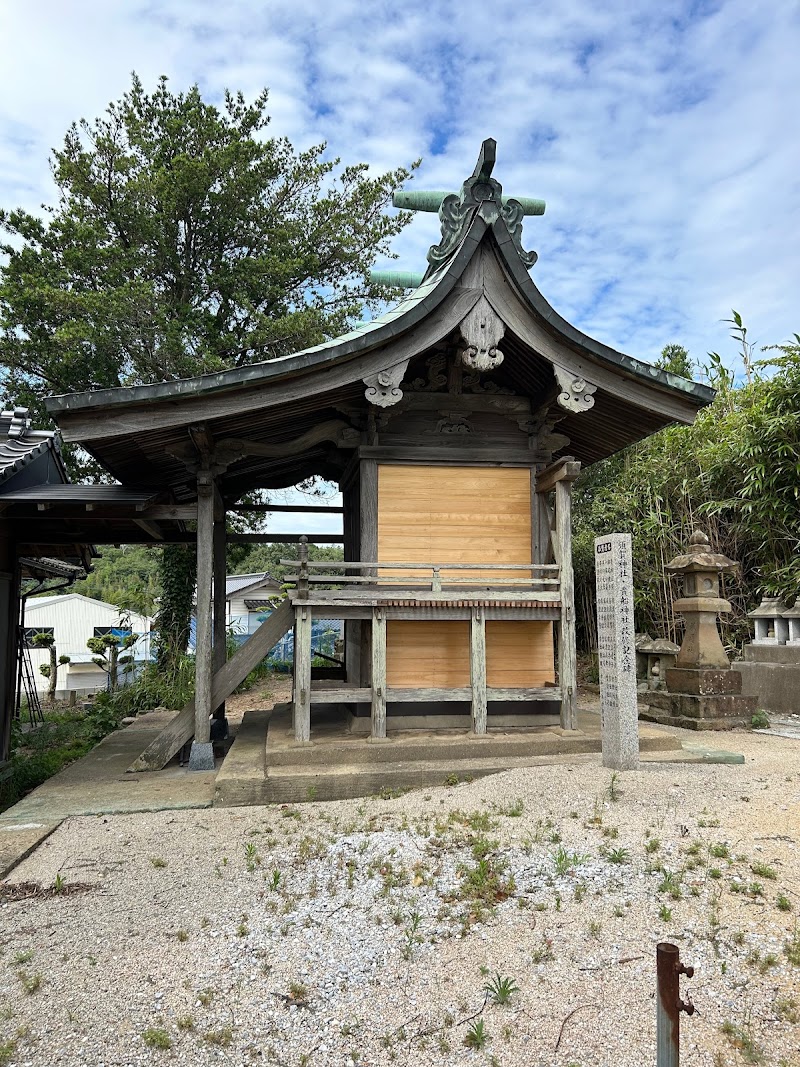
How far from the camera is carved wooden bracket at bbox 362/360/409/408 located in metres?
6.33

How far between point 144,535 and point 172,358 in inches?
337

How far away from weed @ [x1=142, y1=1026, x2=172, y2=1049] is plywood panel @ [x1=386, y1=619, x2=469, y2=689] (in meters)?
4.28

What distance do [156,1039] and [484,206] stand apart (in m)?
6.36

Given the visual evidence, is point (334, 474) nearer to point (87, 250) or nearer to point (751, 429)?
point (751, 429)

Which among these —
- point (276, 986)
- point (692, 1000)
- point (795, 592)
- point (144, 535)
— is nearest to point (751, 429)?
point (795, 592)

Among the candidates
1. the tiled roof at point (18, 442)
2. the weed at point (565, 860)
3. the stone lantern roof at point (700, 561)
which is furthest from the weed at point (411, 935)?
the stone lantern roof at point (700, 561)

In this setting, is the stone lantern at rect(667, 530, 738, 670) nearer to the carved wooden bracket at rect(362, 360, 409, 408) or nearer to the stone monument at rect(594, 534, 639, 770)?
the stone monument at rect(594, 534, 639, 770)

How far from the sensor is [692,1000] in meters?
2.79

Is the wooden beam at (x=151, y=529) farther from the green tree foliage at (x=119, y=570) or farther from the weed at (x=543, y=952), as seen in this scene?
the green tree foliage at (x=119, y=570)

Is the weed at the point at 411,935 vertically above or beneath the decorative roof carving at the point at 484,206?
beneath

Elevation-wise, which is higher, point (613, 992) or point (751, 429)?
point (751, 429)

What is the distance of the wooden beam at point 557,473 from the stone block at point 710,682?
382cm

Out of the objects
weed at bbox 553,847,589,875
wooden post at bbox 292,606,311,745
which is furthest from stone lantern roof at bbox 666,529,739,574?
weed at bbox 553,847,589,875

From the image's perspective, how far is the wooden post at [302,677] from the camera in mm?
6250
